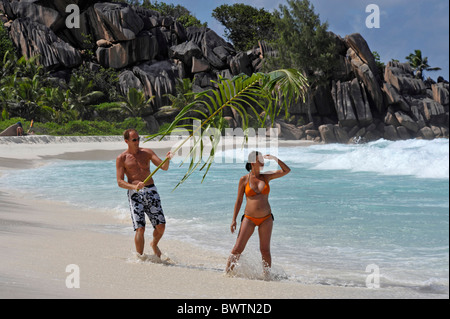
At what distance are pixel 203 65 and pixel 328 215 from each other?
106ft

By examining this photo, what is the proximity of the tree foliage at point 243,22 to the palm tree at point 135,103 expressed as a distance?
1455cm

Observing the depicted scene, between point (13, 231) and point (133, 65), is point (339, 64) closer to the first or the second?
point (133, 65)

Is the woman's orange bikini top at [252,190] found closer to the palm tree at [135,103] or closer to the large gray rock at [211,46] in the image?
the palm tree at [135,103]

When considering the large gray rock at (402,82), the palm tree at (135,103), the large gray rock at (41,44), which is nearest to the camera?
the palm tree at (135,103)

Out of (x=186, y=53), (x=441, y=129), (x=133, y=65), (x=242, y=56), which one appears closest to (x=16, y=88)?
(x=133, y=65)

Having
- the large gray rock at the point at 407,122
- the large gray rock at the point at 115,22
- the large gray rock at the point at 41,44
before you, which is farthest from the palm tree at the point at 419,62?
the large gray rock at the point at 41,44

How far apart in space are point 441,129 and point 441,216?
36638 mm

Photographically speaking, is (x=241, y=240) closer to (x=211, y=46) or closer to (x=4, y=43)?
(x=4, y=43)

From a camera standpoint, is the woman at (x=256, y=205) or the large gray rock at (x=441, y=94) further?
the large gray rock at (x=441, y=94)

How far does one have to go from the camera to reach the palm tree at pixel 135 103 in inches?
1293

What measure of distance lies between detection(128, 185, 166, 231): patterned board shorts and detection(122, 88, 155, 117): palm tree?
29090mm

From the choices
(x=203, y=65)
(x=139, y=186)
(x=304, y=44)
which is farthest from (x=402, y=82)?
(x=139, y=186)

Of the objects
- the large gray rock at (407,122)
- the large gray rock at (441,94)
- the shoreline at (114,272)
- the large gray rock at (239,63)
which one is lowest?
the shoreline at (114,272)

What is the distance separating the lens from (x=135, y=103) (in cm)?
3303
